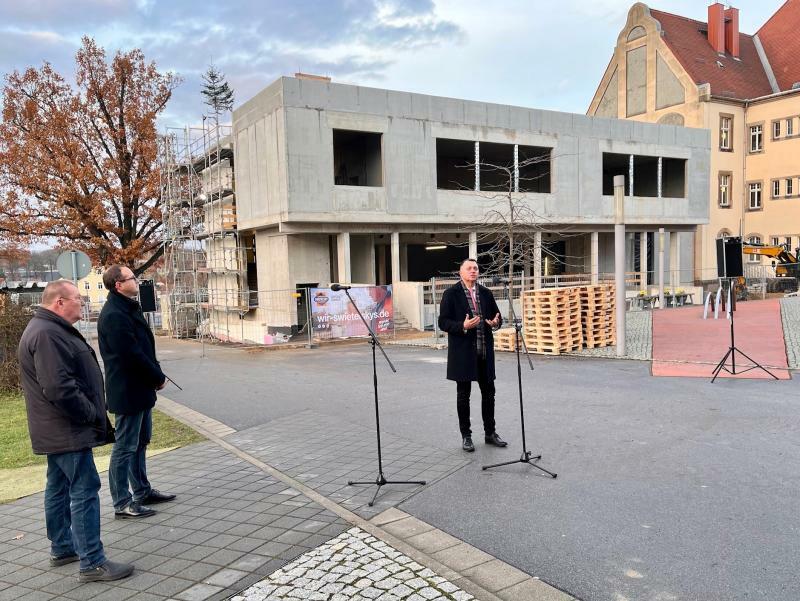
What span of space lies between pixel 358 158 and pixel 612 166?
17.3 metres

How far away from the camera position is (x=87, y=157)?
1086 inches

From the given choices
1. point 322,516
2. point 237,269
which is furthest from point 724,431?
point 237,269

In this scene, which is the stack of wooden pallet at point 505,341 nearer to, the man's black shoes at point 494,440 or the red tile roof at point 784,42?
the man's black shoes at point 494,440

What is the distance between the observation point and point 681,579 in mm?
3494

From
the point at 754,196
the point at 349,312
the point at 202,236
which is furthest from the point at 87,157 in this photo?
the point at 754,196

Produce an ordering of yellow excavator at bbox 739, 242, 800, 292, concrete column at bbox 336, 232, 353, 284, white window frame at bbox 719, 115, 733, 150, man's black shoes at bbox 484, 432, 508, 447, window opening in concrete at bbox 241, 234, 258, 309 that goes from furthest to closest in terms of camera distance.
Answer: white window frame at bbox 719, 115, 733, 150 → yellow excavator at bbox 739, 242, 800, 292 → window opening in concrete at bbox 241, 234, 258, 309 → concrete column at bbox 336, 232, 353, 284 → man's black shoes at bbox 484, 432, 508, 447

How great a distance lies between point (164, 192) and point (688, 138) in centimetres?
2916

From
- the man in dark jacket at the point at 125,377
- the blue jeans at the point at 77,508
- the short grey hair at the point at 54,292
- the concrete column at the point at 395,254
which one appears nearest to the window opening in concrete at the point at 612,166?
the concrete column at the point at 395,254

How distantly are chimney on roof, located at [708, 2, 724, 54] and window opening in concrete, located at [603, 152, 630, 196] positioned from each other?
1376 cm

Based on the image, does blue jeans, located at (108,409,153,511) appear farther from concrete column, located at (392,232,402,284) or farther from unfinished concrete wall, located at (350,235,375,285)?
unfinished concrete wall, located at (350,235,375,285)

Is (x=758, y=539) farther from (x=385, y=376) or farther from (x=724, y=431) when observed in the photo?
(x=385, y=376)

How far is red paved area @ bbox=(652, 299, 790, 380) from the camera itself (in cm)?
1052

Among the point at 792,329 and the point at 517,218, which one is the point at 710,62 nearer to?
the point at 517,218

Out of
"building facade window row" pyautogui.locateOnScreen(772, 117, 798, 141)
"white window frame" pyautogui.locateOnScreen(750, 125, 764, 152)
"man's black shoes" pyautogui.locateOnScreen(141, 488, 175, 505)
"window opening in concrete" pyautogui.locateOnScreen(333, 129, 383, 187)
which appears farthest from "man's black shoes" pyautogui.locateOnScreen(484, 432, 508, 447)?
"white window frame" pyautogui.locateOnScreen(750, 125, 764, 152)
